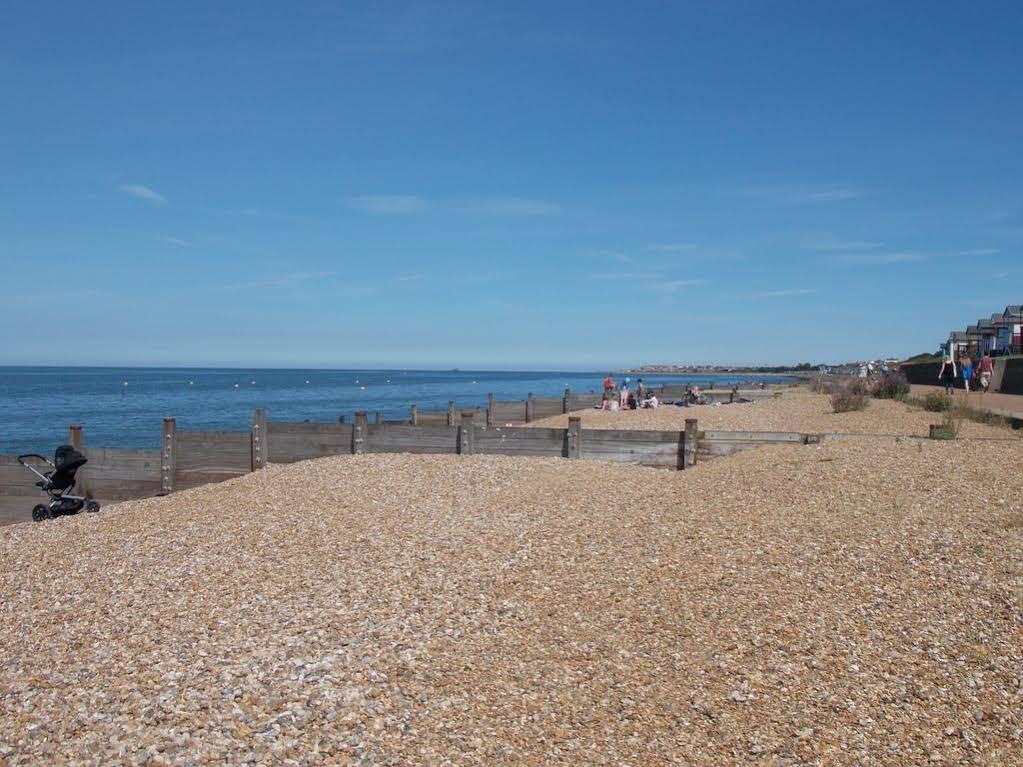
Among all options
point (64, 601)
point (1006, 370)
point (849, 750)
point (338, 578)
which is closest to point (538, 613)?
point (338, 578)

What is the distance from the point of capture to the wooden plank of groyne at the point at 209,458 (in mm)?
14609

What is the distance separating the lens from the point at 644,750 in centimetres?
470

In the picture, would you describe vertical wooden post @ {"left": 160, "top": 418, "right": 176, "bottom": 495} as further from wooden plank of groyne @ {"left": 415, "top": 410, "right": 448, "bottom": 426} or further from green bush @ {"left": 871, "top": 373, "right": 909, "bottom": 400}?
green bush @ {"left": 871, "top": 373, "right": 909, "bottom": 400}

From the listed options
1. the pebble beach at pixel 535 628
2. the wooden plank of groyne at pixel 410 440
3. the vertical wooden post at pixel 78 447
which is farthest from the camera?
the wooden plank of groyne at pixel 410 440

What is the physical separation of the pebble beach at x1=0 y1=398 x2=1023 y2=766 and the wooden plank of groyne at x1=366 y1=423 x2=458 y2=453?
144 inches

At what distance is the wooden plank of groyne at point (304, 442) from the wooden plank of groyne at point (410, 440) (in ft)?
1.60

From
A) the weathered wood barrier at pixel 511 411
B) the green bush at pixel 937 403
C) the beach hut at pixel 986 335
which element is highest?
the beach hut at pixel 986 335

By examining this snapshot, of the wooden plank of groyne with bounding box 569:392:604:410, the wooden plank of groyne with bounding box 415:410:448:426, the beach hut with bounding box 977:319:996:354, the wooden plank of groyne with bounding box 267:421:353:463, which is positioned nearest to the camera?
the wooden plank of groyne with bounding box 267:421:353:463

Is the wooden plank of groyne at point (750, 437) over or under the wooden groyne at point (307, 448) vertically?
over

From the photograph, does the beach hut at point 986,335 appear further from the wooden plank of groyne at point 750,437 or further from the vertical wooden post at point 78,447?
the vertical wooden post at point 78,447

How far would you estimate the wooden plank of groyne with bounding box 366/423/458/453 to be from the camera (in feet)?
49.5

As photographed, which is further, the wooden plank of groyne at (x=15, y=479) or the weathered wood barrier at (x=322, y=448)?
the wooden plank of groyne at (x=15, y=479)

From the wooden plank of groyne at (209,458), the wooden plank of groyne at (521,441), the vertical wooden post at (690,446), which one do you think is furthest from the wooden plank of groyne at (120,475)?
the vertical wooden post at (690,446)

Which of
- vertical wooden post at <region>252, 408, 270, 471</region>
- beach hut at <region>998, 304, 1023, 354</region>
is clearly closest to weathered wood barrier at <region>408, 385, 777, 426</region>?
vertical wooden post at <region>252, 408, 270, 471</region>
